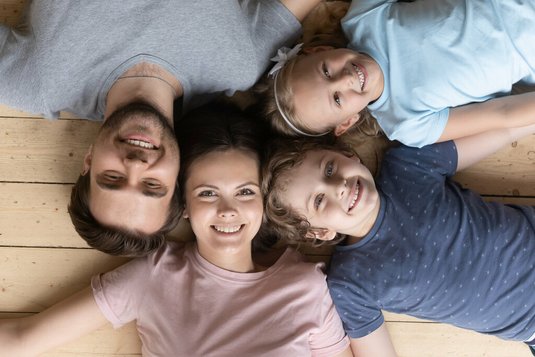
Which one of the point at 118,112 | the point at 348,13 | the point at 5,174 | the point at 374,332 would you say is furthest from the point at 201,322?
the point at 348,13

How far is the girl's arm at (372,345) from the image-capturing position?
147 cm

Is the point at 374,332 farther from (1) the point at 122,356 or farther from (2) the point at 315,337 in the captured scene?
(1) the point at 122,356

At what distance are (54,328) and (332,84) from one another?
1026 mm

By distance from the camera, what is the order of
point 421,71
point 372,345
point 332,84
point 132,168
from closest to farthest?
point 132,168
point 332,84
point 421,71
point 372,345

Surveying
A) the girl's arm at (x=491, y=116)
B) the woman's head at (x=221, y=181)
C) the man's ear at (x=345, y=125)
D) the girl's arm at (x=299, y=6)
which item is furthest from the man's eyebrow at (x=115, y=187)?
the girl's arm at (x=491, y=116)

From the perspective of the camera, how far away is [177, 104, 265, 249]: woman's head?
1.32 meters

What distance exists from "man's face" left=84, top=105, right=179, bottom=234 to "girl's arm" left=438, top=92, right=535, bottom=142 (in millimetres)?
778

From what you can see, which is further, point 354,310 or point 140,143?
point 354,310

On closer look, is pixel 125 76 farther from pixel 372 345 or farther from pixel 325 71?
pixel 372 345

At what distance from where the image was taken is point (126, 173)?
114 centimetres

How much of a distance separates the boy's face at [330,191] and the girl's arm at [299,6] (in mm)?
407

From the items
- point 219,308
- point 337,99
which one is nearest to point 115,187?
point 219,308

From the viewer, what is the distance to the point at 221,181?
1309mm

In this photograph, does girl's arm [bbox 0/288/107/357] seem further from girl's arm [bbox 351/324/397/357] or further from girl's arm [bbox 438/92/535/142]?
girl's arm [bbox 438/92/535/142]
